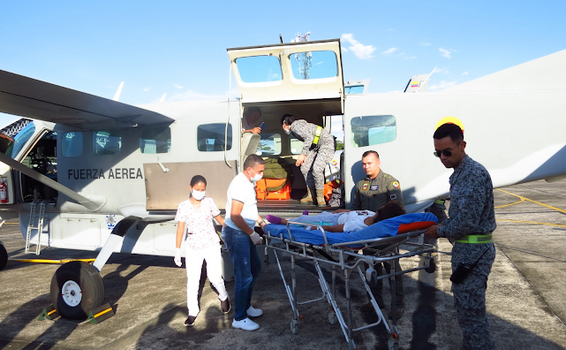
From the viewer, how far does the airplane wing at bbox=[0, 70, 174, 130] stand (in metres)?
4.72

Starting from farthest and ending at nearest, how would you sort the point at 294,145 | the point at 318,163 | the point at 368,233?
the point at 294,145 → the point at 318,163 → the point at 368,233

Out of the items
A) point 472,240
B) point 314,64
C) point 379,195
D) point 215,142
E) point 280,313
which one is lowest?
point 280,313

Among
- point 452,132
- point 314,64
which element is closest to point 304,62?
point 314,64

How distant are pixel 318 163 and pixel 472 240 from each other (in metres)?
3.48

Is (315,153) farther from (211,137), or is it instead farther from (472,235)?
(472,235)

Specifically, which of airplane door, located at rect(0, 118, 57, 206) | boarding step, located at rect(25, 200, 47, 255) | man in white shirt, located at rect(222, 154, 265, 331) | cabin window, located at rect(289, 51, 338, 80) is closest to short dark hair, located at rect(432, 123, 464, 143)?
man in white shirt, located at rect(222, 154, 265, 331)

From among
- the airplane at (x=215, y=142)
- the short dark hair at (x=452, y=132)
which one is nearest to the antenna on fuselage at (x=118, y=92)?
the airplane at (x=215, y=142)

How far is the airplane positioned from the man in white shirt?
1.58 m

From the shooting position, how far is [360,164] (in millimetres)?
5945

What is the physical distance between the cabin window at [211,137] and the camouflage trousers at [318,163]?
59.8 inches

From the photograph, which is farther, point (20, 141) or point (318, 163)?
point (20, 141)

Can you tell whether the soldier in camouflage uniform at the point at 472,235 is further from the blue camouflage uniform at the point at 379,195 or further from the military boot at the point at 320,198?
the military boot at the point at 320,198

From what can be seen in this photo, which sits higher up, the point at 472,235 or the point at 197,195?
the point at 197,195

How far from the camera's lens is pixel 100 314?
5.33m
